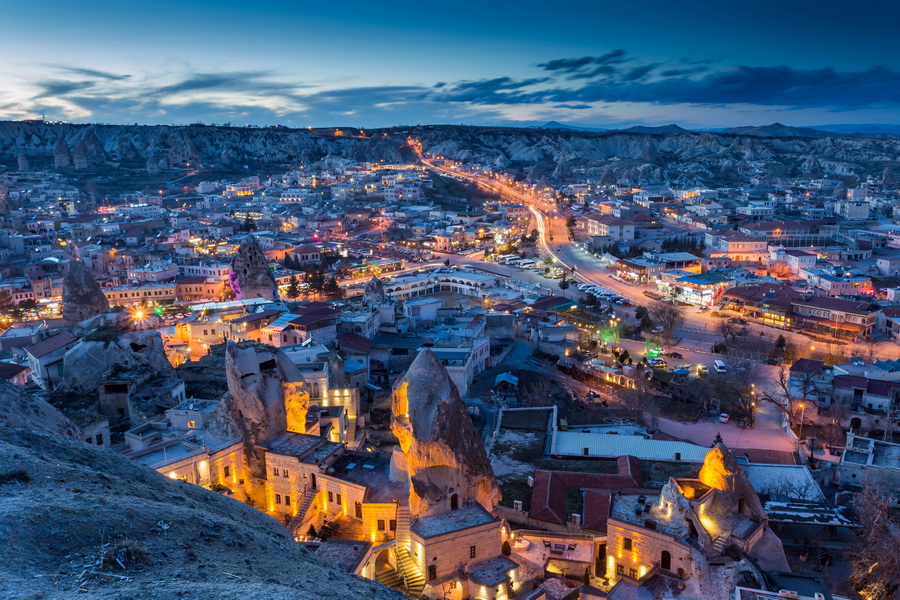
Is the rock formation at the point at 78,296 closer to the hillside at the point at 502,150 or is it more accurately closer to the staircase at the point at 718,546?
the staircase at the point at 718,546

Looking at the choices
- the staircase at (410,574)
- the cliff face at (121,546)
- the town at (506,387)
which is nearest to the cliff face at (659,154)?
the town at (506,387)

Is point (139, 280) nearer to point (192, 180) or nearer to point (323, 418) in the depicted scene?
point (323, 418)

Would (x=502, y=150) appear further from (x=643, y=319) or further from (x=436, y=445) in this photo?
(x=436, y=445)

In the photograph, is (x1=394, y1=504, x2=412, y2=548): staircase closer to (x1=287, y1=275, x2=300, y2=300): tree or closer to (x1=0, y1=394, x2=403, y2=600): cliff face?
(x1=0, y1=394, x2=403, y2=600): cliff face

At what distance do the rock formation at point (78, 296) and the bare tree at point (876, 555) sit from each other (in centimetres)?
3487

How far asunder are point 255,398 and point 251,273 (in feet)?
78.8

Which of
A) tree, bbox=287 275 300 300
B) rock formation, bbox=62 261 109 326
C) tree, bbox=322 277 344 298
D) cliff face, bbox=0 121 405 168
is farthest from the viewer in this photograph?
cliff face, bbox=0 121 405 168

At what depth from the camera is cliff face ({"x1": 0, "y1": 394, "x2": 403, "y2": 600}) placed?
19.8ft

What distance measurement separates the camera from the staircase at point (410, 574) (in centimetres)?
1326

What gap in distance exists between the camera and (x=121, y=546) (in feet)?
22.0

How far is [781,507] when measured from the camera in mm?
17203

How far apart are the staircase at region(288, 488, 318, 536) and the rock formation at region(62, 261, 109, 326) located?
24.3 metres

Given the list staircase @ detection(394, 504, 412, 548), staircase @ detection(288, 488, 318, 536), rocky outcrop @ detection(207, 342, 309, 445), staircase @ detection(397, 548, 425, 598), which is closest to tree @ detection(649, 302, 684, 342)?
rocky outcrop @ detection(207, 342, 309, 445)

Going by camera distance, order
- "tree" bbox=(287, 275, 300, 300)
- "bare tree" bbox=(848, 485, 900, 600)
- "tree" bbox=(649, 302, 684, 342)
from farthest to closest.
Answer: "tree" bbox=(287, 275, 300, 300), "tree" bbox=(649, 302, 684, 342), "bare tree" bbox=(848, 485, 900, 600)
